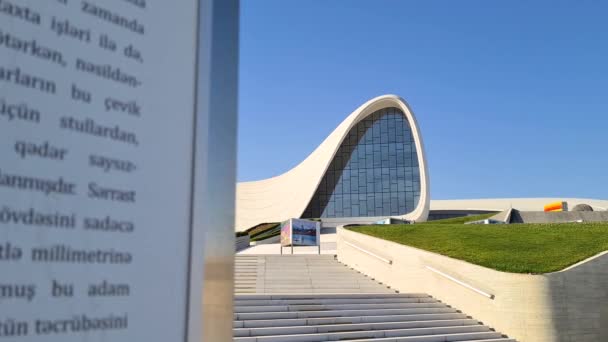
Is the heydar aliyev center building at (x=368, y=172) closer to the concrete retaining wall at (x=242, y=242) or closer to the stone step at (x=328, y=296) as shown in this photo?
the concrete retaining wall at (x=242, y=242)

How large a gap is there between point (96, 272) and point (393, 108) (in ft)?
138

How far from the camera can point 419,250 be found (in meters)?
11.5

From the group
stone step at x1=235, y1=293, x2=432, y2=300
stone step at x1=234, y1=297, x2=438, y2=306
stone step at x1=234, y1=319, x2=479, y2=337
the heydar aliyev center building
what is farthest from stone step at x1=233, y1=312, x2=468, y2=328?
the heydar aliyev center building

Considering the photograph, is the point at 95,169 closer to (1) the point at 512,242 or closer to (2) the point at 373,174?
(1) the point at 512,242

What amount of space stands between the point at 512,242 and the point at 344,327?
5328 millimetres

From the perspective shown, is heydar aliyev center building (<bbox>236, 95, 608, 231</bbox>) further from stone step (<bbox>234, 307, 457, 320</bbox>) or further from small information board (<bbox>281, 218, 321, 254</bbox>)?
stone step (<bbox>234, 307, 457, 320</bbox>)

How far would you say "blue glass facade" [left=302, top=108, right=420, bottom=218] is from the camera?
40281mm

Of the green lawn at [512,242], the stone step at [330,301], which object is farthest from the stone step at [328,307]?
the green lawn at [512,242]

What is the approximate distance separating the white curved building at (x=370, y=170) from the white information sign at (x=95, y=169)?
125 feet

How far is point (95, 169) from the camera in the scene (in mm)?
1252

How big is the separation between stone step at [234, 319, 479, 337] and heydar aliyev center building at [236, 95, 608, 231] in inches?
1163

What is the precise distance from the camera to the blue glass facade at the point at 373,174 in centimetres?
4028

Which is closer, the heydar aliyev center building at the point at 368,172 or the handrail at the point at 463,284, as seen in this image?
the handrail at the point at 463,284

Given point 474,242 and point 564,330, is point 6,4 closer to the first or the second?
point 564,330
